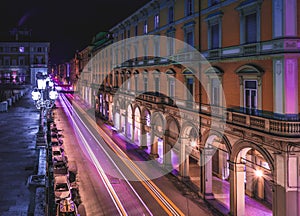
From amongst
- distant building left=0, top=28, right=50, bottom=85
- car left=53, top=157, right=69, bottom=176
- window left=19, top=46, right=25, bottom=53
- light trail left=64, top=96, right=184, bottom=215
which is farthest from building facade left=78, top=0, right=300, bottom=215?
window left=19, top=46, right=25, bottom=53

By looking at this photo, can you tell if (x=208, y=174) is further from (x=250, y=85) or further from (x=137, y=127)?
(x=137, y=127)

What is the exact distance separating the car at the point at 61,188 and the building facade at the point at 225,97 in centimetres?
889

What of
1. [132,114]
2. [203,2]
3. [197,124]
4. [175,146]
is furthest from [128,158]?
[203,2]

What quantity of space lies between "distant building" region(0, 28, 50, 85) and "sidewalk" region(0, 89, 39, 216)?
6946 centimetres

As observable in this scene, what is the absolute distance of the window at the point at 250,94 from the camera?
60.4 ft

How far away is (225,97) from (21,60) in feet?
277

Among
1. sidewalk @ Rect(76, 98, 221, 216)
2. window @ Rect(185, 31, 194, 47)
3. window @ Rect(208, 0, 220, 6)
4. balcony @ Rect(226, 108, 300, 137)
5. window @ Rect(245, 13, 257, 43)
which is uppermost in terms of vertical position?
window @ Rect(208, 0, 220, 6)

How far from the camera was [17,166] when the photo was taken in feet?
49.1

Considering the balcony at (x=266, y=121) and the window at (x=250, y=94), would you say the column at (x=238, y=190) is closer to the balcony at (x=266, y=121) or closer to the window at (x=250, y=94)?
the balcony at (x=266, y=121)

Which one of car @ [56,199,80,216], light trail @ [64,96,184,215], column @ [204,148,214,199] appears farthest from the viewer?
column @ [204,148,214,199]

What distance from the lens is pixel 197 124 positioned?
24078 millimetres

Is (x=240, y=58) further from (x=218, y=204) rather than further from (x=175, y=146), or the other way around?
(x=175, y=146)

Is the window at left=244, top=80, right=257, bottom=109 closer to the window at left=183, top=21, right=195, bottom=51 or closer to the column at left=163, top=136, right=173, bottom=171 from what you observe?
the window at left=183, top=21, right=195, bottom=51

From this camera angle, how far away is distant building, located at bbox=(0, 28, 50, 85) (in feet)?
305
